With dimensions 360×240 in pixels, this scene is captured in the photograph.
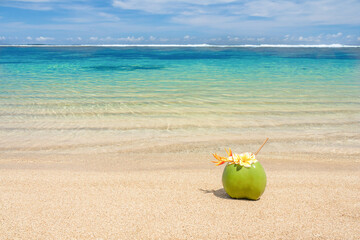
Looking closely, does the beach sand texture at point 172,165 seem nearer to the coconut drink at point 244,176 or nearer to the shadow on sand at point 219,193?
the shadow on sand at point 219,193

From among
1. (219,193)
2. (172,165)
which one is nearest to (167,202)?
(219,193)

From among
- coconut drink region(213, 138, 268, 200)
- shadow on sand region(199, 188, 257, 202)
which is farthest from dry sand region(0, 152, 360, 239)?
coconut drink region(213, 138, 268, 200)

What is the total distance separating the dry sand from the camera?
2.79 metres

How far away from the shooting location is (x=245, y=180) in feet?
10.7

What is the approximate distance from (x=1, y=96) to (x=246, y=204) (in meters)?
10.2

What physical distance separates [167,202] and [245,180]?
798 mm

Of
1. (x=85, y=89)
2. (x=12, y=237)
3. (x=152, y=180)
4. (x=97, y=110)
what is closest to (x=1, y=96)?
(x=85, y=89)

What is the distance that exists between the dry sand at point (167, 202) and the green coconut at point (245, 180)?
11 centimetres

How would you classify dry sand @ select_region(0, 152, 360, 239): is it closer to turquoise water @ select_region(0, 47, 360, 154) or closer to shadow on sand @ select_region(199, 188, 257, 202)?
shadow on sand @ select_region(199, 188, 257, 202)

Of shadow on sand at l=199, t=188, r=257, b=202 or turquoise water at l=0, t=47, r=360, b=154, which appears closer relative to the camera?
shadow on sand at l=199, t=188, r=257, b=202

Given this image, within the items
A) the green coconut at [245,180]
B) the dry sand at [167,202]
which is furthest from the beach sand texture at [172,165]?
the green coconut at [245,180]

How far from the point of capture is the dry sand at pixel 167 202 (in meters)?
2.79

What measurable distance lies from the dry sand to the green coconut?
106 mm

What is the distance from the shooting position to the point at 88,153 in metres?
5.62
